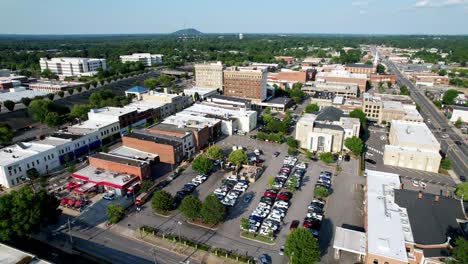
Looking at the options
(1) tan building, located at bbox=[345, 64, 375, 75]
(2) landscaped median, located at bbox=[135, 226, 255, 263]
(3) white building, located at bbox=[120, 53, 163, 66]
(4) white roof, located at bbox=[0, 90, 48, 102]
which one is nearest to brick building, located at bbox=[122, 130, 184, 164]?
(2) landscaped median, located at bbox=[135, 226, 255, 263]

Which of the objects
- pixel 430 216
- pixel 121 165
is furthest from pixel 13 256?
pixel 430 216

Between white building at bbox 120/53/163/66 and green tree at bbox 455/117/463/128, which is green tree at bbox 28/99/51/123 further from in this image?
white building at bbox 120/53/163/66

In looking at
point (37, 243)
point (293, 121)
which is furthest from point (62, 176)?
point (293, 121)

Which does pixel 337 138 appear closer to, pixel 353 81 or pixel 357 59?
pixel 353 81

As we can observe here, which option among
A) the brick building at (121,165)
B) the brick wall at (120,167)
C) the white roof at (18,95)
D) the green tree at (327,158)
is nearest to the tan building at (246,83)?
the green tree at (327,158)

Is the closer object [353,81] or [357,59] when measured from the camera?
[353,81]

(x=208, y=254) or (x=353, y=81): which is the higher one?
(x=353, y=81)

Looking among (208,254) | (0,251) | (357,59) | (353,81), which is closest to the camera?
(0,251)
